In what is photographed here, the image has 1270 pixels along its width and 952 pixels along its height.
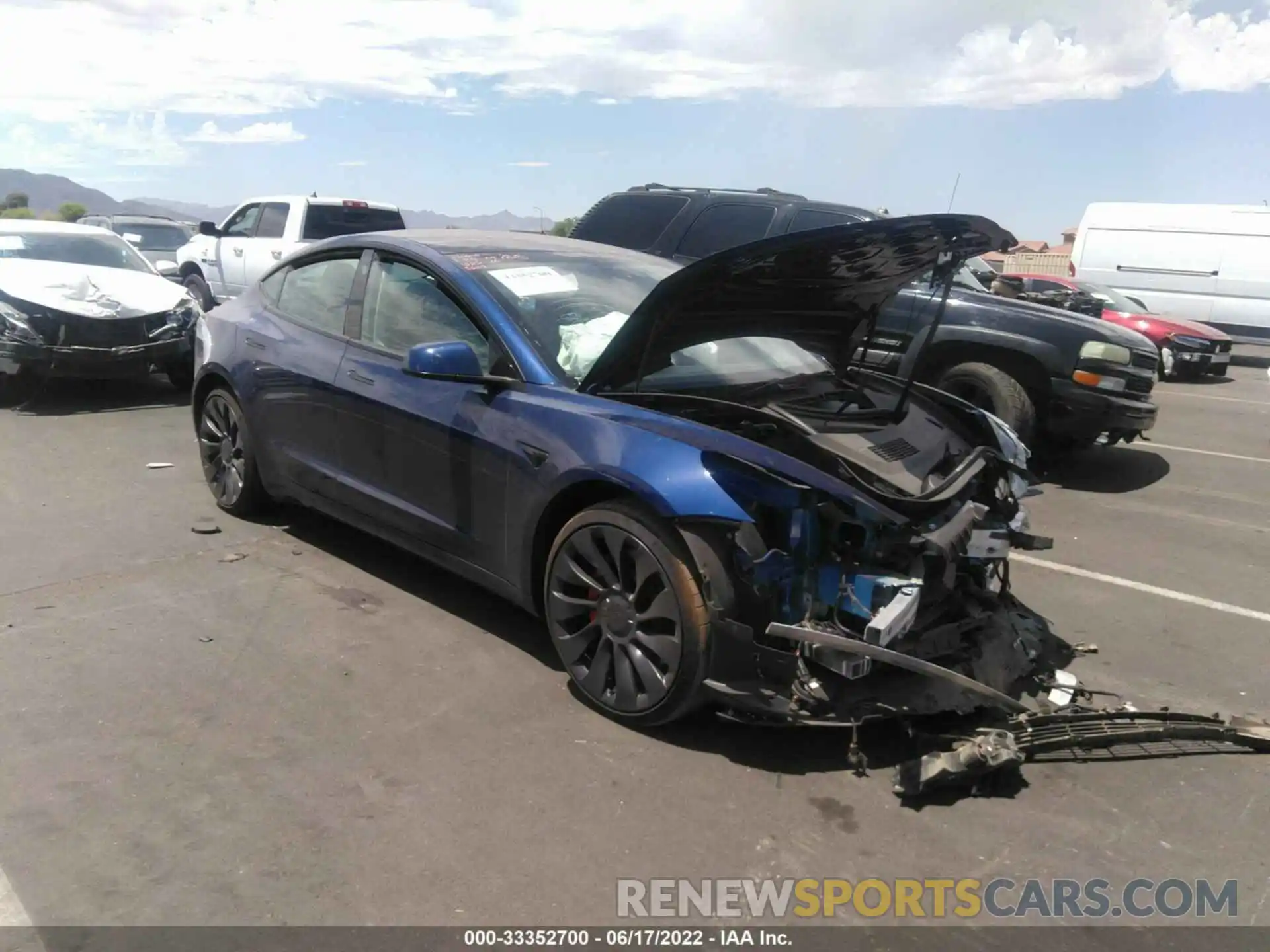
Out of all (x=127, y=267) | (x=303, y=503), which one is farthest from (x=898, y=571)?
(x=127, y=267)

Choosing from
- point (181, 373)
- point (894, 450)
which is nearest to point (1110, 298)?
point (181, 373)

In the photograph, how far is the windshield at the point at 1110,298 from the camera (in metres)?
15.7

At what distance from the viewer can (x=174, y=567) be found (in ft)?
16.4

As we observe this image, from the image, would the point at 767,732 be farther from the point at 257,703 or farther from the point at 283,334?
the point at 283,334

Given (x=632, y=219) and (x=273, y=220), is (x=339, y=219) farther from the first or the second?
(x=632, y=219)

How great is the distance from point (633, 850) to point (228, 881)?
113 centimetres

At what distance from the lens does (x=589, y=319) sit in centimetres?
434

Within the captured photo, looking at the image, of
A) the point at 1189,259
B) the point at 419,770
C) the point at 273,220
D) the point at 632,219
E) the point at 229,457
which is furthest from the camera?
the point at 1189,259

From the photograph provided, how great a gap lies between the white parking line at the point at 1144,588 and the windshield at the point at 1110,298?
1109 centimetres

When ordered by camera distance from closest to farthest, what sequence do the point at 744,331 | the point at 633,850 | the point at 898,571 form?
1. the point at 633,850
2. the point at 898,571
3. the point at 744,331

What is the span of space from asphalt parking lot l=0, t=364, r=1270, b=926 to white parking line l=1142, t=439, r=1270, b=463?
4132 millimetres

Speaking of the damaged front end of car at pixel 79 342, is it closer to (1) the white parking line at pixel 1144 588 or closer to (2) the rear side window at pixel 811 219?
(2) the rear side window at pixel 811 219

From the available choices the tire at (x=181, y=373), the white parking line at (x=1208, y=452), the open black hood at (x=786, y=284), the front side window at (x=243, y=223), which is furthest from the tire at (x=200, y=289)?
the open black hood at (x=786, y=284)

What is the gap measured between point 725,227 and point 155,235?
49.7 feet
